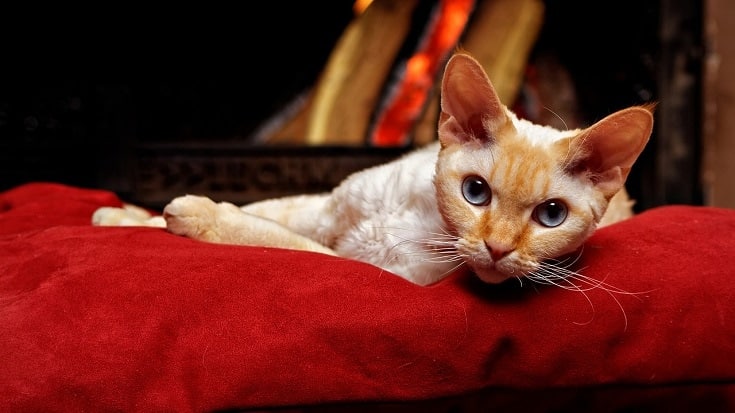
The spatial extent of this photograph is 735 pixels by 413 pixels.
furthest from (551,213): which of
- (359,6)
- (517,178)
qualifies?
(359,6)

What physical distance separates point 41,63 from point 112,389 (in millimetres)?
1782

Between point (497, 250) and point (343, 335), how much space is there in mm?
209

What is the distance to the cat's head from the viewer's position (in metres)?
0.75

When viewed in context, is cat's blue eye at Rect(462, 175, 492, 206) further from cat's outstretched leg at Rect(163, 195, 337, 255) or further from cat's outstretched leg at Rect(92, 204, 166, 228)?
Result: cat's outstretched leg at Rect(92, 204, 166, 228)

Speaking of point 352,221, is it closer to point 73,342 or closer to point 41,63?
point 73,342

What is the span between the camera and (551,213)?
2.57 ft

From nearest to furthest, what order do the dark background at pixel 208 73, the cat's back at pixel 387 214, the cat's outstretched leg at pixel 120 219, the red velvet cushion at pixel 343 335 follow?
the red velvet cushion at pixel 343 335 < the cat's back at pixel 387 214 < the cat's outstretched leg at pixel 120 219 < the dark background at pixel 208 73

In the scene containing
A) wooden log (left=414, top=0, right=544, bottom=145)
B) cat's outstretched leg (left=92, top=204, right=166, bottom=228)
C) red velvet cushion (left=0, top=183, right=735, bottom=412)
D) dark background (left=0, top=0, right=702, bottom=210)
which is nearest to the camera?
red velvet cushion (left=0, top=183, right=735, bottom=412)

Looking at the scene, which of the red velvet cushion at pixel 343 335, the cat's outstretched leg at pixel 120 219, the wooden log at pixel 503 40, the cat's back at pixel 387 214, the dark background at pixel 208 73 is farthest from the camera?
the wooden log at pixel 503 40

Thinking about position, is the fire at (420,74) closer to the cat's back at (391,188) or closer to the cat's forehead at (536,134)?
the cat's back at (391,188)

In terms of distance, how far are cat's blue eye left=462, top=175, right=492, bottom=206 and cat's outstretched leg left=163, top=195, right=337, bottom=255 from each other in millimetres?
319

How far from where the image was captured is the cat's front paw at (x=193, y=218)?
1.00 metres

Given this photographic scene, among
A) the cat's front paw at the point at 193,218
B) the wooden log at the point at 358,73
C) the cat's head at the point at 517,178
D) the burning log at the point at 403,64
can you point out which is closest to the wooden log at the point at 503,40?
the burning log at the point at 403,64

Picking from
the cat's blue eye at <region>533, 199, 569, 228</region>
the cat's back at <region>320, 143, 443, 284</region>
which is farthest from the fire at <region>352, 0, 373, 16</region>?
the cat's blue eye at <region>533, 199, 569, 228</region>
